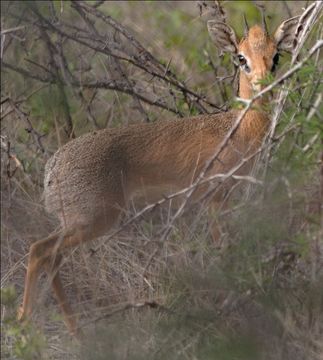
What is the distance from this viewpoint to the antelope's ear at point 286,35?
583 cm

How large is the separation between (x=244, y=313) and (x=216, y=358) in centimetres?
31

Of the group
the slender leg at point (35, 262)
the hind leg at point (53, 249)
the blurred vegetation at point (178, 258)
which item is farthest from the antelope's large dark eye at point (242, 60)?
the slender leg at point (35, 262)

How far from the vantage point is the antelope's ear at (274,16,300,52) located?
5828 mm

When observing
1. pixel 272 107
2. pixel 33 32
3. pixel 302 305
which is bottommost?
pixel 302 305

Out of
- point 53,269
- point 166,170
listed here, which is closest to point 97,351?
point 53,269

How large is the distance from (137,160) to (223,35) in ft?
3.07

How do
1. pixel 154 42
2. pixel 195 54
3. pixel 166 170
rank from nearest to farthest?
pixel 166 170, pixel 195 54, pixel 154 42

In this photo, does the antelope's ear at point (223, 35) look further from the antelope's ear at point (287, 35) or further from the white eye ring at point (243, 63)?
the antelope's ear at point (287, 35)

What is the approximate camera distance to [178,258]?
5.06 m

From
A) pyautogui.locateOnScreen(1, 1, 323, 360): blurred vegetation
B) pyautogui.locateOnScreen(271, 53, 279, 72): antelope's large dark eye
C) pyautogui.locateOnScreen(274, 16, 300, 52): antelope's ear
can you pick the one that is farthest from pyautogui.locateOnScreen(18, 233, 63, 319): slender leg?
pyautogui.locateOnScreen(274, 16, 300, 52): antelope's ear

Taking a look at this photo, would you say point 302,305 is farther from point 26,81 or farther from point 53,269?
point 26,81

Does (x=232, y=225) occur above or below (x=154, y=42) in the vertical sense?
below

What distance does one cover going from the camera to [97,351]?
4434 mm

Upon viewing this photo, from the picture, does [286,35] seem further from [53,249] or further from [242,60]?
[53,249]
